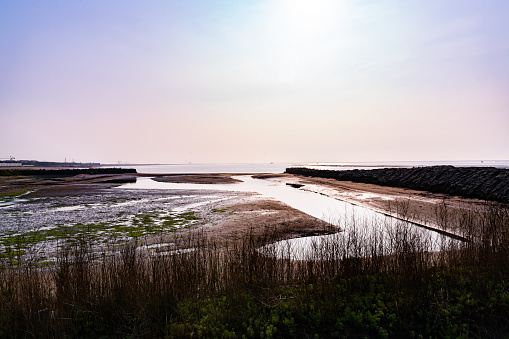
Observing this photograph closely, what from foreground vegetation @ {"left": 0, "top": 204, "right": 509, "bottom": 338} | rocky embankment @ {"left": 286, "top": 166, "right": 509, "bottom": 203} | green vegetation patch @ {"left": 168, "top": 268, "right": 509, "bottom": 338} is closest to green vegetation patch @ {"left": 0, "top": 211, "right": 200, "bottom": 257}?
foreground vegetation @ {"left": 0, "top": 204, "right": 509, "bottom": 338}

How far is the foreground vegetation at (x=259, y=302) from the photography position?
659cm

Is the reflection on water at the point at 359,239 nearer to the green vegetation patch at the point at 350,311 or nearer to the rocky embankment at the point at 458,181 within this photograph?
the green vegetation patch at the point at 350,311

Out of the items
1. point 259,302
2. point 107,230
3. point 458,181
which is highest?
point 458,181

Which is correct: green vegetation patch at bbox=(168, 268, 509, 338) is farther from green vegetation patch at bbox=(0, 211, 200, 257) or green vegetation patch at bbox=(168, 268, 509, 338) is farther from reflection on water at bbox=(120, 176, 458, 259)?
green vegetation patch at bbox=(0, 211, 200, 257)

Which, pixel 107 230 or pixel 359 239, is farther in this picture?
pixel 107 230

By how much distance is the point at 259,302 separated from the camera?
751 centimetres

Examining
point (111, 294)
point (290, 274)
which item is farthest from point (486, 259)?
point (111, 294)

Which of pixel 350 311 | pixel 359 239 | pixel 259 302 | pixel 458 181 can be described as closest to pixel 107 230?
pixel 259 302

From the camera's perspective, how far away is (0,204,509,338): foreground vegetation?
6590mm

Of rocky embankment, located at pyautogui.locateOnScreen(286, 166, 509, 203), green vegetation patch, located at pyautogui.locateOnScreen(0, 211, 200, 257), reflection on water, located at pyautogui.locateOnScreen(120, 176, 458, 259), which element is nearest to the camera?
reflection on water, located at pyautogui.locateOnScreen(120, 176, 458, 259)

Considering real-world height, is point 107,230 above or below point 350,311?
below

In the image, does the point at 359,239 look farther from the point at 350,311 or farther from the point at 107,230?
Answer: the point at 107,230

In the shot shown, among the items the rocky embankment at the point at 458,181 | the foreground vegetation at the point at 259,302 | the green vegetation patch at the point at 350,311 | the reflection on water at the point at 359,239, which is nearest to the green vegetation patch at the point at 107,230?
the foreground vegetation at the point at 259,302

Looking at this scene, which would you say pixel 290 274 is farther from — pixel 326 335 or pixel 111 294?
pixel 111 294
